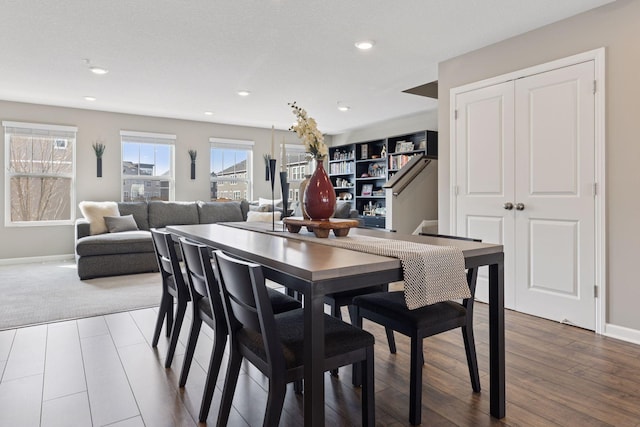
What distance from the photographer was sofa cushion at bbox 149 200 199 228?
19.1 ft

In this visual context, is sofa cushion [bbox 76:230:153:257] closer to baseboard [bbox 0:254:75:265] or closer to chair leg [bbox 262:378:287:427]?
baseboard [bbox 0:254:75:265]

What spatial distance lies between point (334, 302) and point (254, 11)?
211 centimetres

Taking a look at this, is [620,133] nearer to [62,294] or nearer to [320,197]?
[320,197]

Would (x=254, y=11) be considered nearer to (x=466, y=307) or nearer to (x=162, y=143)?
(x=466, y=307)

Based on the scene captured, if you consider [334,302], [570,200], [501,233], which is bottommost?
[334,302]

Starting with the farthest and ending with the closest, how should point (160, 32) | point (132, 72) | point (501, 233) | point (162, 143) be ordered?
point (162, 143)
point (132, 72)
point (501, 233)
point (160, 32)

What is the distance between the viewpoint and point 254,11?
2738mm

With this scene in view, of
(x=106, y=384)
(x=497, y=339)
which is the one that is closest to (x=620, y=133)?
(x=497, y=339)

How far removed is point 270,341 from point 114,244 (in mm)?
4165

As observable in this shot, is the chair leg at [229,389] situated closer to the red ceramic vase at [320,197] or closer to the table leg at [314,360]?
the table leg at [314,360]

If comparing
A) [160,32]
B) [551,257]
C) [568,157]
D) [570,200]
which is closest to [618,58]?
[568,157]

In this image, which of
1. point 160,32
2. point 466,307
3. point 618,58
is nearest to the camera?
point 466,307

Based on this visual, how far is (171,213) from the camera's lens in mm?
5953

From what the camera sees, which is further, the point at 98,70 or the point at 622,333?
the point at 98,70
